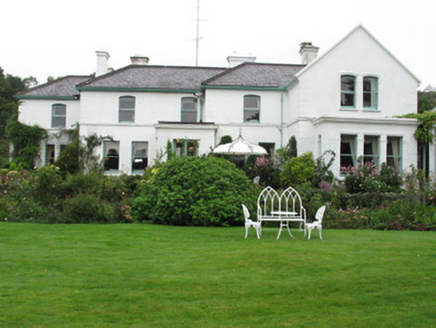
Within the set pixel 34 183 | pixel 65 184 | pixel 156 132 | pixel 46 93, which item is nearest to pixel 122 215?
pixel 65 184

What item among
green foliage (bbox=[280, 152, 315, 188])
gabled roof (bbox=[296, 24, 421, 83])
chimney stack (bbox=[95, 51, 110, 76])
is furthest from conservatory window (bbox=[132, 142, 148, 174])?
gabled roof (bbox=[296, 24, 421, 83])

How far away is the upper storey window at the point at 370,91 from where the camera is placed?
25.3 meters

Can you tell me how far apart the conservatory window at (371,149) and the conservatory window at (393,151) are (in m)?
0.58

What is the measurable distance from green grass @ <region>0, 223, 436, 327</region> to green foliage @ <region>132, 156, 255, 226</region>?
4.07 m

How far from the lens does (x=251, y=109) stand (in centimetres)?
2780

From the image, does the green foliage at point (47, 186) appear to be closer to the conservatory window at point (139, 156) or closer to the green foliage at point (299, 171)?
the green foliage at point (299, 171)

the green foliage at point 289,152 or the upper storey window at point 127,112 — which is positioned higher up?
the upper storey window at point 127,112

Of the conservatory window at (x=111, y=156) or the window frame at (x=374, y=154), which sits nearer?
the window frame at (x=374, y=154)

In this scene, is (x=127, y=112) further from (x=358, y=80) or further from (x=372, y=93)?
(x=372, y=93)

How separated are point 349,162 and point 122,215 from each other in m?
12.0

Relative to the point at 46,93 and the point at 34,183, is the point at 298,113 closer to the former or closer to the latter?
the point at 34,183

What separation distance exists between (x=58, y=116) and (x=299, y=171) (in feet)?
57.4

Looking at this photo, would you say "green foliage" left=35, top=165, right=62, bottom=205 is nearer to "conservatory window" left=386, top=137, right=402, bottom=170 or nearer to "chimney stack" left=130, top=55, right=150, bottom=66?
"conservatory window" left=386, top=137, right=402, bottom=170

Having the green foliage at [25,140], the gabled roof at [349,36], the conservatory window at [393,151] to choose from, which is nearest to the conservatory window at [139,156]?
the green foliage at [25,140]
